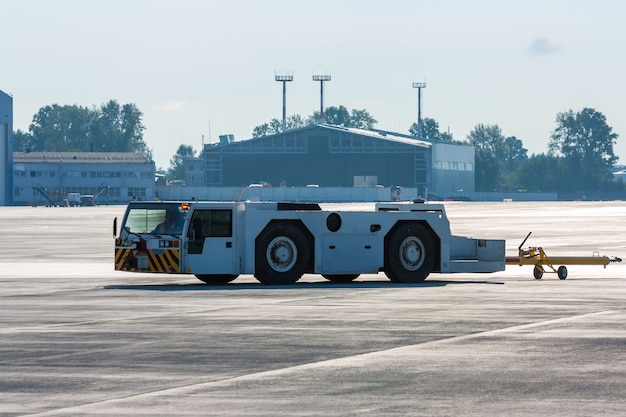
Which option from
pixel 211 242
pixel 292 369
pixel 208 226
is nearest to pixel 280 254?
pixel 211 242

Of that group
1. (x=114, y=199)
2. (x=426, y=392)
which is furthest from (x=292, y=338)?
(x=114, y=199)

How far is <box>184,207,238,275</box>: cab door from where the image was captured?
28.2 meters

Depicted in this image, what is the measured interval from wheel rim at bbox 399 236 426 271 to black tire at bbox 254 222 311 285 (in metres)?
2.25

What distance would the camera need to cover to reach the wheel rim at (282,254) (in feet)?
93.9

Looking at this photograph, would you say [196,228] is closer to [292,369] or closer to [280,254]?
[280,254]

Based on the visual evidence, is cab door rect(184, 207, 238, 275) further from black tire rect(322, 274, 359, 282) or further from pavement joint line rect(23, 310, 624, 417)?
pavement joint line rect(23, 310, 624, 417)

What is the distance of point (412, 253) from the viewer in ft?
97.3

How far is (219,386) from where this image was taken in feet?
44.7

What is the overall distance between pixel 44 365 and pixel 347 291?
40.7 ft

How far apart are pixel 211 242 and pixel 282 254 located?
152cm

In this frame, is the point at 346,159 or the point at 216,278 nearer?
the point at 216,278

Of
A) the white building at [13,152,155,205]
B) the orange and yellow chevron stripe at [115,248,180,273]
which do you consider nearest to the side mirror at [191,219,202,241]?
the orange and yellow chevron stripe at [115,248,180,273]

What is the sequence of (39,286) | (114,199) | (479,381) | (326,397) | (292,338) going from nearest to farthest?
(326,397) → (479,381) → (292,338) → (39,286) → (114,199)

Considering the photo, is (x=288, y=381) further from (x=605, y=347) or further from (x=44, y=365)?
(x=605, y=347)
